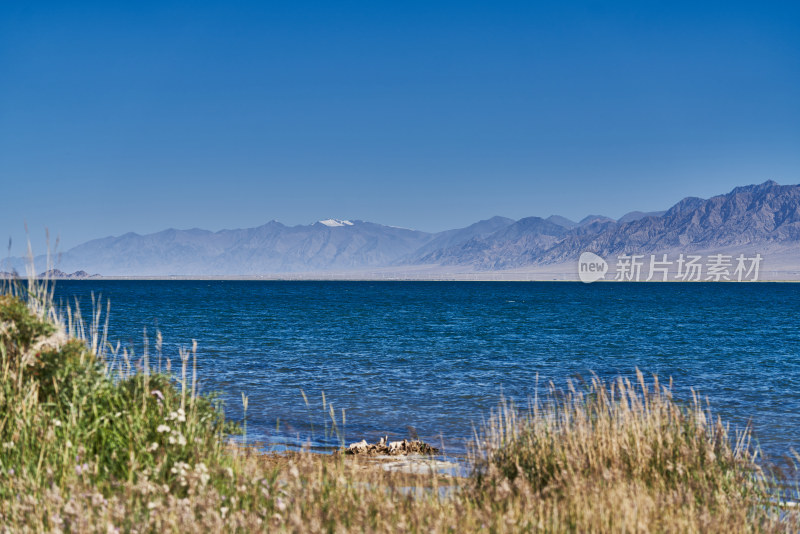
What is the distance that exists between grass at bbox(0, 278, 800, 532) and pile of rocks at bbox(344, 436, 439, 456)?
14.2 ft

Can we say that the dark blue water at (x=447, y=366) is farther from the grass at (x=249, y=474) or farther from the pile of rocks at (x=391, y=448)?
the grass at (x=249, y=474)

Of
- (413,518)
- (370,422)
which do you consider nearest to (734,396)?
(370,422)

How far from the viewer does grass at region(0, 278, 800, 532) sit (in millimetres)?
6117

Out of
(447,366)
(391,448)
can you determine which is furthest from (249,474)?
(447,366)

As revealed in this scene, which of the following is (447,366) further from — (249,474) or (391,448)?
(249,474)

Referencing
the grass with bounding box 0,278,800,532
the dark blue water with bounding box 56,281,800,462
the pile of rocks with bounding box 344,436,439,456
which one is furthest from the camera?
the dark blue water with bounding box 56,281,800,462

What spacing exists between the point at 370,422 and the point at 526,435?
888 cm

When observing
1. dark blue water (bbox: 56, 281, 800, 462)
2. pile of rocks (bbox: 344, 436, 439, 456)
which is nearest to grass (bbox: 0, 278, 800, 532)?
dark blue water (bbox: 56, 281, 800, 462)

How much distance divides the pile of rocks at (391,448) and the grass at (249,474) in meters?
4.32

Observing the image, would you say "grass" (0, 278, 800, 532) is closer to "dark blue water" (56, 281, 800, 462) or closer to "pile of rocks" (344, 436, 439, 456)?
"dark blue water" (56, 281, 800, 462)

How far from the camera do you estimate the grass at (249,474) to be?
612cm

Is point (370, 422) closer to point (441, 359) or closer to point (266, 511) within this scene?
point (266, 511)

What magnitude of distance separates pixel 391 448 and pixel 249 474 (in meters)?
6.47

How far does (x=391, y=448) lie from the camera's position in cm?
1348
